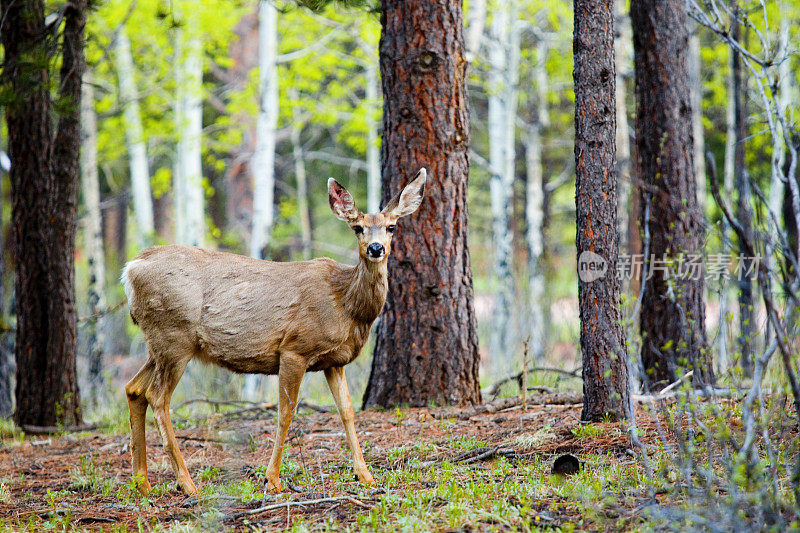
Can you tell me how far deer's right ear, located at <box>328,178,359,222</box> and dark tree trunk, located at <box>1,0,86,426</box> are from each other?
3872 mm

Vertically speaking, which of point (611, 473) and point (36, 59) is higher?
point (36, 59)

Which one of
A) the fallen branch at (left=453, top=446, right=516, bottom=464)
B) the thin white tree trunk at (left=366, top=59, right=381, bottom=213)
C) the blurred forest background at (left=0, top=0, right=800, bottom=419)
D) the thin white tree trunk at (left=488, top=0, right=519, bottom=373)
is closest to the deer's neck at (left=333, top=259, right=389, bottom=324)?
the fallen branch at (left=453, top=446, right=516, bottom=464)

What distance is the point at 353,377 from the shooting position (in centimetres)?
1160

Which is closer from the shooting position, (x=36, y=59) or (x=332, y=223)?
(x=36, y=59)

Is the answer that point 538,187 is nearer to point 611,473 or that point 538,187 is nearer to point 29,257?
point 29,257

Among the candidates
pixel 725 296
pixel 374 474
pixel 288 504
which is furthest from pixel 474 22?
pixel 288 504

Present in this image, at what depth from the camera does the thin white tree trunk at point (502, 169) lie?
41.9 feet

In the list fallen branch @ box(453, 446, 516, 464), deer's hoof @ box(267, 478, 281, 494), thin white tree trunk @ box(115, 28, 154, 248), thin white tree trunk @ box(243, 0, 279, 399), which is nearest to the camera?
deer's hoof @ box(267, 478, 281, 494)

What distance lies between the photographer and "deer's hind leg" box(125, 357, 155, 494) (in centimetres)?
580

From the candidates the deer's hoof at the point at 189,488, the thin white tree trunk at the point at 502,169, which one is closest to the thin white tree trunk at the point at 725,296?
the thin white tree trunk at the point at 502,169

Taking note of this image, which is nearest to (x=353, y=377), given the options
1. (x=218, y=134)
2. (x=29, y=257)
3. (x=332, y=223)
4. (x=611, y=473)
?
(x=29, y=257)

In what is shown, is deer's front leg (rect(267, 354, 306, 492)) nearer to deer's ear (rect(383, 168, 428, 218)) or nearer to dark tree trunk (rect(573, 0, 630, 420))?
deer's ear (rect(383, 168, 428, 218))

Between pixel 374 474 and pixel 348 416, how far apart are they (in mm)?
440

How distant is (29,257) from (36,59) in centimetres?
198
